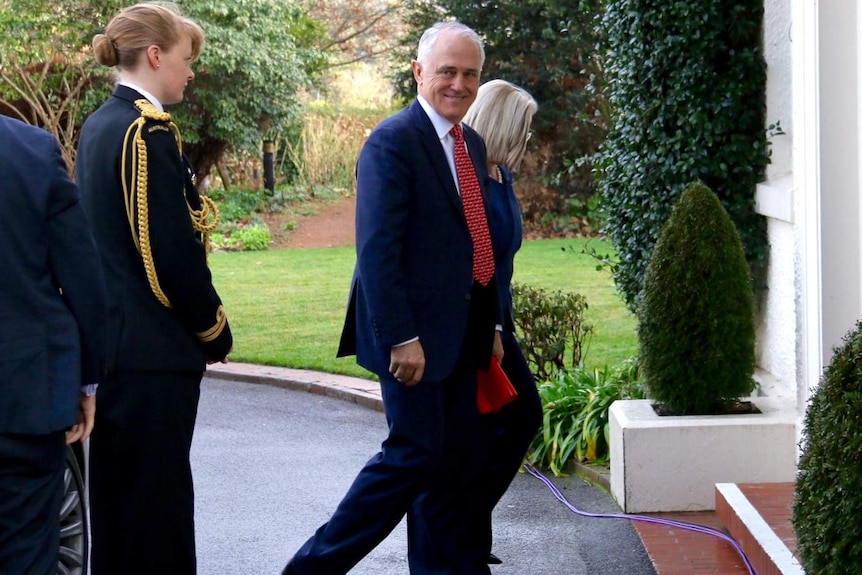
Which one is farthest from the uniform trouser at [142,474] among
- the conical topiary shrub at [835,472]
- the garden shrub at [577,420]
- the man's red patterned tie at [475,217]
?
the garden shrub at [577,420]

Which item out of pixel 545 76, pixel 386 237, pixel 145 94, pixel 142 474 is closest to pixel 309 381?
pixel 386 237

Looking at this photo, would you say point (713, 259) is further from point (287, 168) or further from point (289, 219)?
point (287, 168)

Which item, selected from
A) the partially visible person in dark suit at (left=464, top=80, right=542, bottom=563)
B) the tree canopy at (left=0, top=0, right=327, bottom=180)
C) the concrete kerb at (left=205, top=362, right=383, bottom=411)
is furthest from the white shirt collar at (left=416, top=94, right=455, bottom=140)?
the tree canopy at (left=0, top=0, right=327, bottom=180)

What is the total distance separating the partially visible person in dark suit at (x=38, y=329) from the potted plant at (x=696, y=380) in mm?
3030

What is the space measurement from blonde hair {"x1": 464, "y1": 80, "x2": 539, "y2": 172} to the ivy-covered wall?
211cm

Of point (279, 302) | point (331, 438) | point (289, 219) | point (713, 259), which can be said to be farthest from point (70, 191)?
point (289, 219)

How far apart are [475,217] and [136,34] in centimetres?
129

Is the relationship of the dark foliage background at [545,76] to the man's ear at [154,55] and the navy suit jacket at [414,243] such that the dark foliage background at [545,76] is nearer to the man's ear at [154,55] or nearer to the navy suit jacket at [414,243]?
the navy suit jacket at [414,243]

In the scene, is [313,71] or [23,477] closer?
[23,477]

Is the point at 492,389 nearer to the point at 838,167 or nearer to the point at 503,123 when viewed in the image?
the point at 503,123

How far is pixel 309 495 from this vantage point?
6215mm

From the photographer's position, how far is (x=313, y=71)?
25.8 meters

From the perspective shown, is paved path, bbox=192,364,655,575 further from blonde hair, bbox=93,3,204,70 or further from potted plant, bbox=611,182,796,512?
blonde hair, bbox=93,3,204,70

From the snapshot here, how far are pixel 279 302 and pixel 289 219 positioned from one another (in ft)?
29.6
